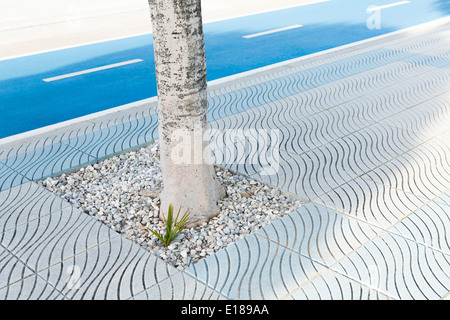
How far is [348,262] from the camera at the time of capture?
336 cm

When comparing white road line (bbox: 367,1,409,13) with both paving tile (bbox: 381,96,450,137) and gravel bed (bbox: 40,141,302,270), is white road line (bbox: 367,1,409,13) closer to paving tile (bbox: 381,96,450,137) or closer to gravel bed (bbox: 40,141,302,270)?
paving tile (bbox: 381,96,450,137)

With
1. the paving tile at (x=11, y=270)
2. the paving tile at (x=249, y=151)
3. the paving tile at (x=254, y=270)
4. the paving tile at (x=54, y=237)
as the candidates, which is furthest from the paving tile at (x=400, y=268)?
the paving tile at (x=11, y=270)

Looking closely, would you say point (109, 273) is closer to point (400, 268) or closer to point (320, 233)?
point (320, 233)

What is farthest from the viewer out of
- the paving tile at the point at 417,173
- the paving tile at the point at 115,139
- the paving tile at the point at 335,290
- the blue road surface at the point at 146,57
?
the blue road surface at the point at 146,57

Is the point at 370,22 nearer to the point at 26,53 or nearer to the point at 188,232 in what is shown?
the point at 26,53

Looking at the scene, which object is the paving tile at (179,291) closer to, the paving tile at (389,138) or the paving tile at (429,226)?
the paving tile at (429,226)

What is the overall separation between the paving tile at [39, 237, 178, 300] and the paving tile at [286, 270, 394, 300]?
923 millimetres

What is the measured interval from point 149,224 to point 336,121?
2945mm

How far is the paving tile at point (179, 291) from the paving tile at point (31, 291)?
0.57 metres

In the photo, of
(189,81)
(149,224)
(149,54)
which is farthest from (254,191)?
(149,54)

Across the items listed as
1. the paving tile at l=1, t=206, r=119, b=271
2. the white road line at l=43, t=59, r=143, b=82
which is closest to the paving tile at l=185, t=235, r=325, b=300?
the paving tile at l=1, t=206, r=119, b=271

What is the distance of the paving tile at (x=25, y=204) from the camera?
3.93m

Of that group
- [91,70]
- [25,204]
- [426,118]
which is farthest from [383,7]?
[25,204]

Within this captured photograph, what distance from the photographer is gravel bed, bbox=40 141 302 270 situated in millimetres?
3684
